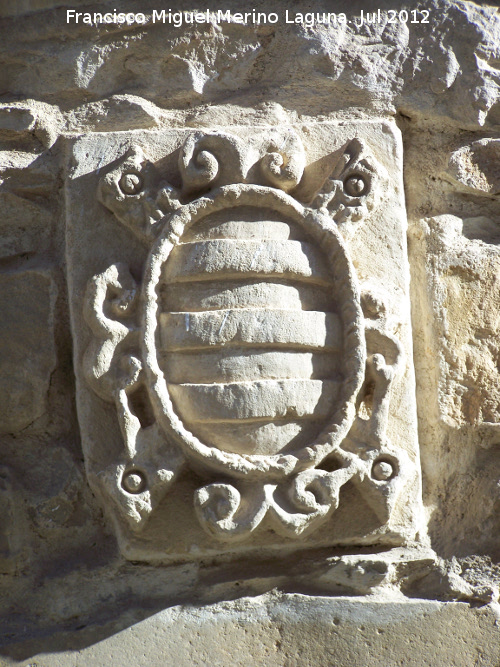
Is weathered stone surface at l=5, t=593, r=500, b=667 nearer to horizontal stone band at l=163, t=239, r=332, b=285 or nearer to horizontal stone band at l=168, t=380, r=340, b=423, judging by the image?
horizontal stone band at l=168, t=380, r=340, b=423

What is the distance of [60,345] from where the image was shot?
6.31 feet

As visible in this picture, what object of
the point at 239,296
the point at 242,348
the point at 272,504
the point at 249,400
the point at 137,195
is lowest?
the point at 272,504

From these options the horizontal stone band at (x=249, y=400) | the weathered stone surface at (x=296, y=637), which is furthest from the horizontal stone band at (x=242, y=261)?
the weathered stone surface at (x=296, y=637)

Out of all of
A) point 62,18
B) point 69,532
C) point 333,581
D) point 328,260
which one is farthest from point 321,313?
point 62,18

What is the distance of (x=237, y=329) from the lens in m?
1.73

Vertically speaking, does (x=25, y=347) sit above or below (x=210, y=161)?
below

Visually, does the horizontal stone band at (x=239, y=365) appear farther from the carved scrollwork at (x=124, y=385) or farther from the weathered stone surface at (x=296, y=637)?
the weathered stone surface at (x=296, y=637)

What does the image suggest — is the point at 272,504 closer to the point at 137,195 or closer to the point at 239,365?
the point at 239,365

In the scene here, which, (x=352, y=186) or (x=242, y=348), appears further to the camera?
(x=352, y=186)

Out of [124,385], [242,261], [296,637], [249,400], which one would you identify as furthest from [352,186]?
[296,637]

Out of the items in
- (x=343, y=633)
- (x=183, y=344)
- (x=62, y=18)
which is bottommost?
(x=343, y=633)

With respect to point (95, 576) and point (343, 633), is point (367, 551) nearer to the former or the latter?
point (343, 633)

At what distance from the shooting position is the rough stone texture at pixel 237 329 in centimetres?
175

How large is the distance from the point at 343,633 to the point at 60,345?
2.84ft
